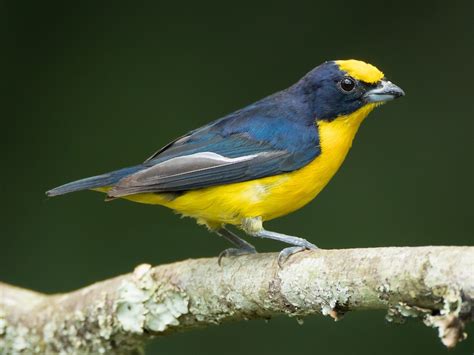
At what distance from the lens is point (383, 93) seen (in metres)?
Answer: 4.27

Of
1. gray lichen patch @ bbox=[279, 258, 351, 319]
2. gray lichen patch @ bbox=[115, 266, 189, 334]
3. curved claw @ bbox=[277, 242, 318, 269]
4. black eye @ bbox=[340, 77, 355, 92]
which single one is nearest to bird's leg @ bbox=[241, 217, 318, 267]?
curved claw @ bbox=[277, 242, 318, 269]

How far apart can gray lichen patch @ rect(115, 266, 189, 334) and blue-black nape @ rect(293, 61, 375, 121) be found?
1177 millimetres

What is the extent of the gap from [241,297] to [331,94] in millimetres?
1293

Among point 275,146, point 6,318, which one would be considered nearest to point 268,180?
point 275,146

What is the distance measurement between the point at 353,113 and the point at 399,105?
2.51m

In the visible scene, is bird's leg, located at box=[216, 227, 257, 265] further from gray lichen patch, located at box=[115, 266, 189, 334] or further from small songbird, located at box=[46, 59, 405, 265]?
gray lichen patch, located at box=[115, 266, 189, 334]

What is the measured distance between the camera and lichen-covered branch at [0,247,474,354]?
2.65 meters

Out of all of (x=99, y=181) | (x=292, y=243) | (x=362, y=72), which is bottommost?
(x=292, y=243)

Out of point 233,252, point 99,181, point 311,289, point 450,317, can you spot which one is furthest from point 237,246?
point 450,317

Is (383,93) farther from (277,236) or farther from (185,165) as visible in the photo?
(185,165)

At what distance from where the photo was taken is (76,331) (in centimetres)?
422

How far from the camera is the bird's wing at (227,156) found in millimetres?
4027

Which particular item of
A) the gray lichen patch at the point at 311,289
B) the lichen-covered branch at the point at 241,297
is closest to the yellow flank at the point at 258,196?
the lichen-covered branch at the point at 241,297

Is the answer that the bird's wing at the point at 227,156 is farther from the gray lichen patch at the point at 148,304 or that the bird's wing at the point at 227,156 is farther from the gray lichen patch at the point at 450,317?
the gray lichen patch at the point at 450,317
